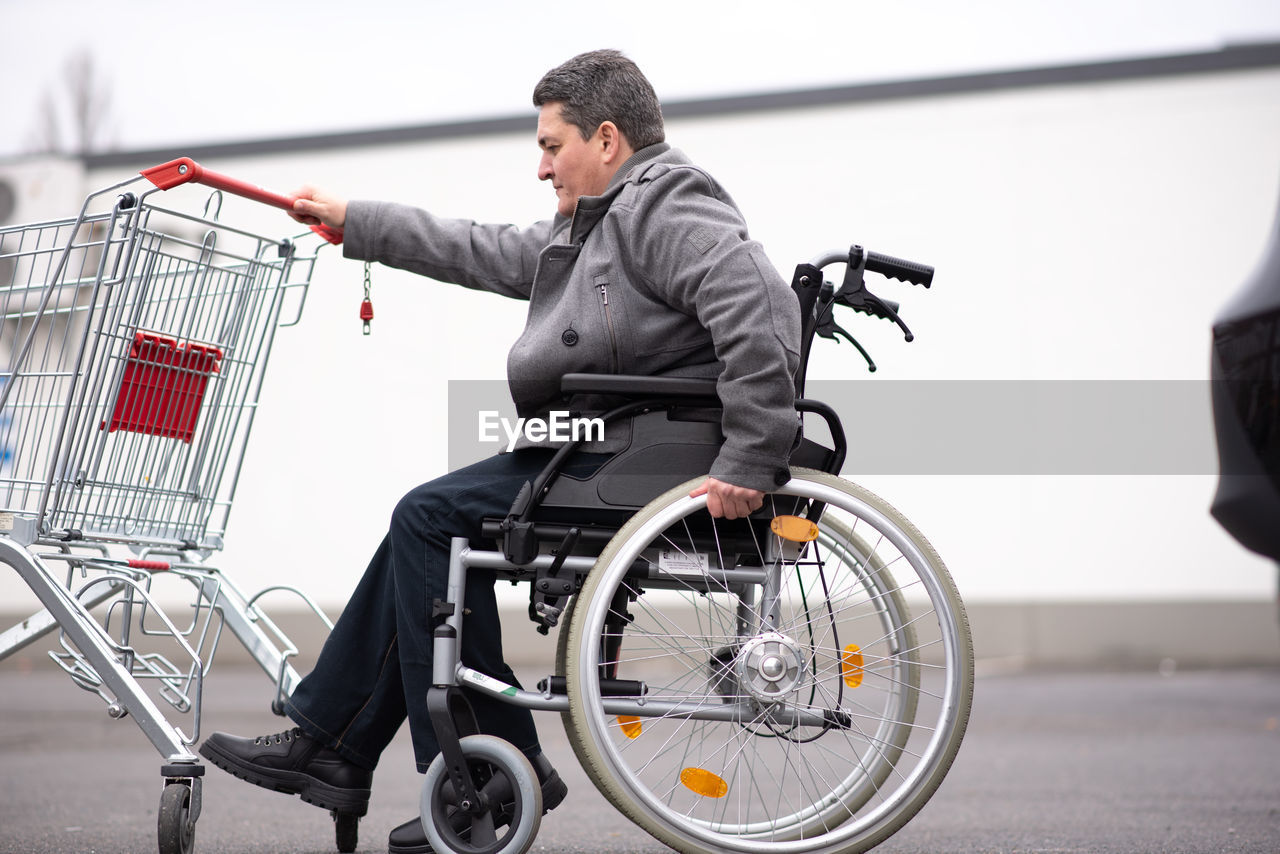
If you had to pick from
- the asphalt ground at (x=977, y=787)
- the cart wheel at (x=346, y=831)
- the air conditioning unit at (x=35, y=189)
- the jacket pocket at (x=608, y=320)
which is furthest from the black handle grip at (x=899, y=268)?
the air conditioning unit at (x=35, y=189)

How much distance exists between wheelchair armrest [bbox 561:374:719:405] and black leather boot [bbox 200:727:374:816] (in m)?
0.93

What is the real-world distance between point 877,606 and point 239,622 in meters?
1.55

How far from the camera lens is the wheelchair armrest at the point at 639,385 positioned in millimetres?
2396

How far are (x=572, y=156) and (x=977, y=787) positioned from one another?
283cm

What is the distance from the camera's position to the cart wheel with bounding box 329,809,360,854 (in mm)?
2977

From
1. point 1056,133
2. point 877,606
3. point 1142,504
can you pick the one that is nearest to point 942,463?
point 1142,504

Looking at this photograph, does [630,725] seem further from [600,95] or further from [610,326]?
[600,95]

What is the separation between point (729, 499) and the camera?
7.58ft

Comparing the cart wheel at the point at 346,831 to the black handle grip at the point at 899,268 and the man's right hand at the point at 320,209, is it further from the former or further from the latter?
the black handle grip at the point at 899,268

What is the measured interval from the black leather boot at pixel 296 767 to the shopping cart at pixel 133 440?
3.0 inches

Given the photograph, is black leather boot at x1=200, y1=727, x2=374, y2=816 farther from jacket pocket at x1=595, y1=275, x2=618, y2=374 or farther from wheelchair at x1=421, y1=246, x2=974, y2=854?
jacket pocket at x1=595, y1=275, x2=618, y2=374

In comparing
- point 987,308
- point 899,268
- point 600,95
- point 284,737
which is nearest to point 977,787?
point 899,268

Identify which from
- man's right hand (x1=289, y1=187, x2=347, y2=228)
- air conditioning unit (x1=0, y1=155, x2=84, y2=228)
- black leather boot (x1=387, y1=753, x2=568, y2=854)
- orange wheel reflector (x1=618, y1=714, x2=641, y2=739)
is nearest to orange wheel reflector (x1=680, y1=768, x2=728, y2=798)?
orange wheel reflector (x1=618, y1=714, x2=641, y2=739)

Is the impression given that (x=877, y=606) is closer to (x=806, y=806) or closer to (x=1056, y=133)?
(x=806, y=806)
